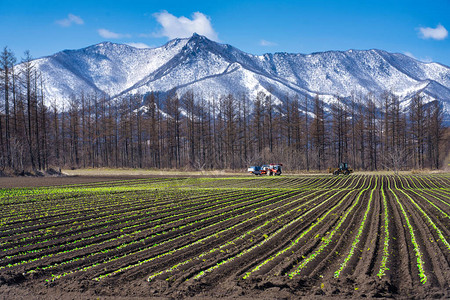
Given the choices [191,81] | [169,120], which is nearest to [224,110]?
[169,120]

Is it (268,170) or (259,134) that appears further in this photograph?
(259,134)

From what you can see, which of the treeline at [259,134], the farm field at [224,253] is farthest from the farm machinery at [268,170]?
the farm field at [224,253]

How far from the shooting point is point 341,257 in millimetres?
9609

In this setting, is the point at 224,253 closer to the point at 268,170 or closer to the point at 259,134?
the point at 268,170

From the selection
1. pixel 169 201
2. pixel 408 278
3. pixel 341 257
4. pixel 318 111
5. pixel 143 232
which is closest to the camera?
pixel 408 278

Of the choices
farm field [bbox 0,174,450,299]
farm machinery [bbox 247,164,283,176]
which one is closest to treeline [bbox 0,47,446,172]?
farm machinery [bbox 247,164,283,176]

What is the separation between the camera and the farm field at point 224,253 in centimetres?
759

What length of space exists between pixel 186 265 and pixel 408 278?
504 cm

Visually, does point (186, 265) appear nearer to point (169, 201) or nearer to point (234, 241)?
point (234, 241)

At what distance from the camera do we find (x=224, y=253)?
1002cm

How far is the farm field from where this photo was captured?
7.59 m

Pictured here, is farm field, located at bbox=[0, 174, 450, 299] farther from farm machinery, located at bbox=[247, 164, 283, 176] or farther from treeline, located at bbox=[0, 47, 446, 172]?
treeline, located at bbox=[0, 47, 446, 172]

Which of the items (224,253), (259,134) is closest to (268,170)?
(259,134)

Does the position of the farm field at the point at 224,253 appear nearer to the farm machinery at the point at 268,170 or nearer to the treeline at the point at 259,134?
the farm machinery at the point at 268,170
